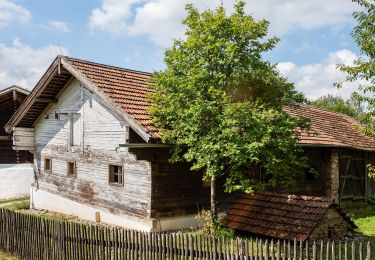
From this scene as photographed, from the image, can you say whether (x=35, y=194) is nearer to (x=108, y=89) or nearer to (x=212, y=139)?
(x=108, y=89)

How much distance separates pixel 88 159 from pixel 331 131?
38.3 ft

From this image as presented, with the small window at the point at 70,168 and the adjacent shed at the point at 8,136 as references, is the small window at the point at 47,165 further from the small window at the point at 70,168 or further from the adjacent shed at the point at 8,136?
the adjacent shed at the point at 8,136

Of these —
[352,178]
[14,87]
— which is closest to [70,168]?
[14,87]

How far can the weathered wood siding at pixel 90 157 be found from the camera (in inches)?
528

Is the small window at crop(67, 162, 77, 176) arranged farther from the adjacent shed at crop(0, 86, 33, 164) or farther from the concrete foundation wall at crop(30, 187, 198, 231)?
the adjacent shed at crop(0, 86, 33, 164)

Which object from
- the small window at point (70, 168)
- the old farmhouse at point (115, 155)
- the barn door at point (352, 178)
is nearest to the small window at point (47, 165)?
the old farmhouse at point (115, 155)

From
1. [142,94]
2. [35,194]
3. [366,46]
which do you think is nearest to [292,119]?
[366,46]

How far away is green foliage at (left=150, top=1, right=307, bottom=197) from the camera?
10031 mm

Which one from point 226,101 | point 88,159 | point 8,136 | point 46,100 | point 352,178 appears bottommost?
point 352,178

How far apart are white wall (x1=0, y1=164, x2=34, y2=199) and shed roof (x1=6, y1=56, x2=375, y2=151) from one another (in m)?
4.85

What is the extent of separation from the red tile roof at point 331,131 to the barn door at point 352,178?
92cm

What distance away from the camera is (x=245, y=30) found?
10875 millimetres

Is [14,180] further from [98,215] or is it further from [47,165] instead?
[98,215]

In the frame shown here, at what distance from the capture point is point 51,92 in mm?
17250
